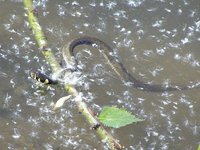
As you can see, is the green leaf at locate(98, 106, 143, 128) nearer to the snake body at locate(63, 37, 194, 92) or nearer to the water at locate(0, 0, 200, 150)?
the water at locate(0, 0, 200, 150)

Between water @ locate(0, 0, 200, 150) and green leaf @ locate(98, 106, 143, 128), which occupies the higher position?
water @ locate(0, 0, 200, 150)

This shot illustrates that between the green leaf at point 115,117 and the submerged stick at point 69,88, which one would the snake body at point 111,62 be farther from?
the green leaf at point 115,117

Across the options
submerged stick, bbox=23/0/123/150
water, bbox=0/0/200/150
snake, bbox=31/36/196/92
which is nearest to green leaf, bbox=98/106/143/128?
submerged stick, bbox=23/0/123/150

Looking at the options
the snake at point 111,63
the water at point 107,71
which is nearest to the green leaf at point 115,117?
the water at point 107,71

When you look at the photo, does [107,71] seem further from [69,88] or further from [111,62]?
[69,88]

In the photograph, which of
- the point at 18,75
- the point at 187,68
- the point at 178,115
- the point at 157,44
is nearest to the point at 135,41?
the point at 157,44

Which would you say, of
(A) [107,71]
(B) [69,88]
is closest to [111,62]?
(A) [107,71]
